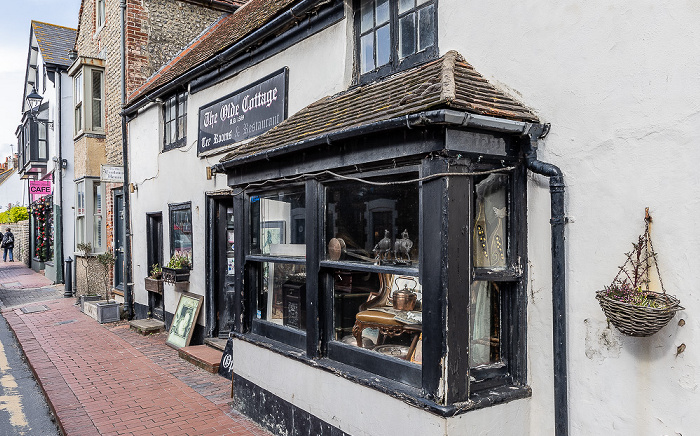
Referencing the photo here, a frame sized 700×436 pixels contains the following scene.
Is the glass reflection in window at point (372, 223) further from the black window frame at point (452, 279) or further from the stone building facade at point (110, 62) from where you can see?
the stone building facade at point (110, 62)

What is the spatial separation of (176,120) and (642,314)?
861 cm

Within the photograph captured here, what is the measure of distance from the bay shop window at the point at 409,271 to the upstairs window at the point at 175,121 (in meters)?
4.67

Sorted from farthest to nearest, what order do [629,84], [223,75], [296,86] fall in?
[223,75], [296,86], [629,84]

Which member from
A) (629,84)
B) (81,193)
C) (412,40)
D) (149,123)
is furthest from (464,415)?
(81,193)

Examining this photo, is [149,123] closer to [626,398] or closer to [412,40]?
[412,40]

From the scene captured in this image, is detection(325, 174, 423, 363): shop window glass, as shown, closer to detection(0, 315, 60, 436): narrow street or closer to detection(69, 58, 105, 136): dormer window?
detection(0, 315, 60, 436): narrow street

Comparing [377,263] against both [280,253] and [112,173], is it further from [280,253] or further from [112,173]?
[112,173]

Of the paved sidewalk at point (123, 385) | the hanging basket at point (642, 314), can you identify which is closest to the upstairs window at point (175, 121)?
the paved sidewalk at point (123, 385)

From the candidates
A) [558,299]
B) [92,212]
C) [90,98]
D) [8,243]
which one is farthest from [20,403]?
[8,243]

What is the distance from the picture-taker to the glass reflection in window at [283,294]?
5199mm

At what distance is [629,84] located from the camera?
124 inches

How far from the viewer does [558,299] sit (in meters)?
3.44

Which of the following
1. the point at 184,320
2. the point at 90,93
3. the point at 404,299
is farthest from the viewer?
the point at 90,93

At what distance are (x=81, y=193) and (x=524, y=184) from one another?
45.7 ft
